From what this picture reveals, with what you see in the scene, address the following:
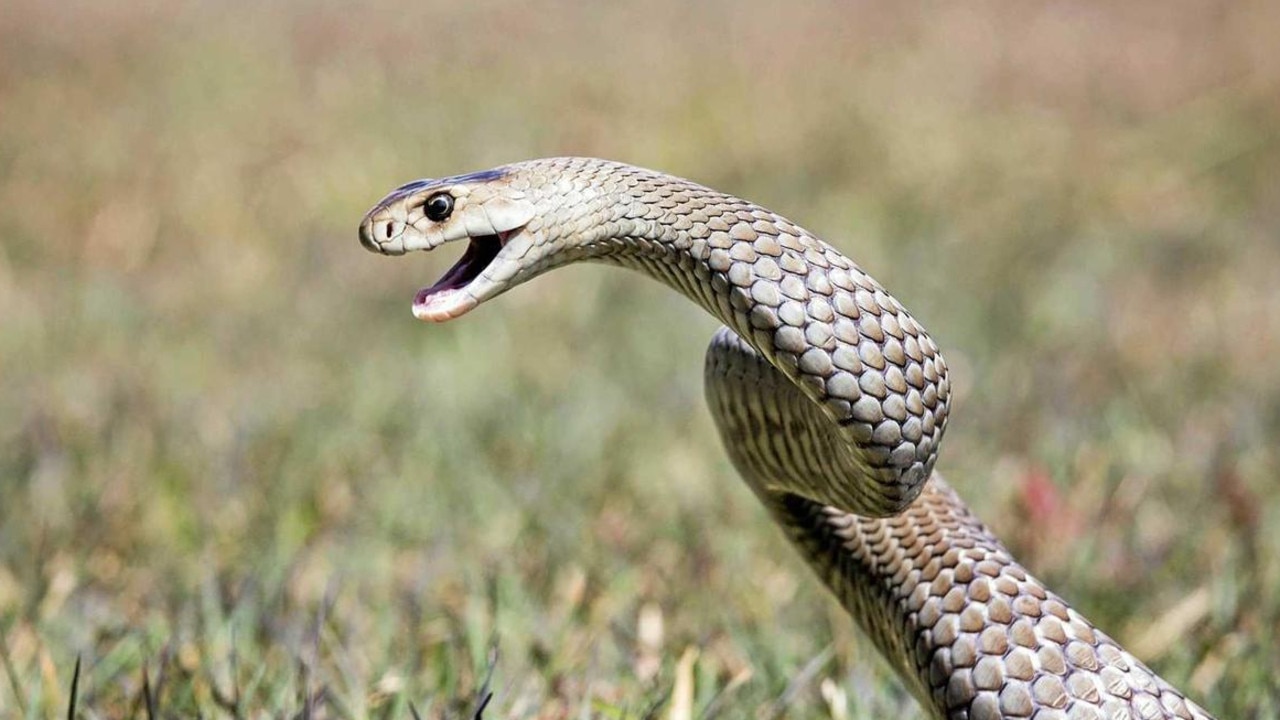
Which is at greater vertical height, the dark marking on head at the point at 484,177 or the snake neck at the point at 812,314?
the dark marking on head at the point at 484,177

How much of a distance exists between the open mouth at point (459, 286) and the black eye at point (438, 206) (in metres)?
0.05

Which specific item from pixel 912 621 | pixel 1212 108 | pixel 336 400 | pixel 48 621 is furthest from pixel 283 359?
pixel 1212 108

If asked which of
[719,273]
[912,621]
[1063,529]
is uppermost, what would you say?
[719,273]

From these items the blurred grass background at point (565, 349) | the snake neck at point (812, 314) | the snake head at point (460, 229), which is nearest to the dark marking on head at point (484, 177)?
the snake head at point (460, 229)

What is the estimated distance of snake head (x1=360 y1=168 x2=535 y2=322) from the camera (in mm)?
2047

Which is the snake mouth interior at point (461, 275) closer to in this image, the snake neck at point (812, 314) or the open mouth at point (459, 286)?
the open mouth at point (459, 286)

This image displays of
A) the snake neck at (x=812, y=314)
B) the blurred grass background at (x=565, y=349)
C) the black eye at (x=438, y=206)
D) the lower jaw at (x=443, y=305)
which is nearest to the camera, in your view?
the snake neck at (x=812, y=314)

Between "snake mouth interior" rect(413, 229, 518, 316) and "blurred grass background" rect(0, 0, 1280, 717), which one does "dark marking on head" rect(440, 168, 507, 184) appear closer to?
"snake mouth interior" rect(413, 229, 518, 316)

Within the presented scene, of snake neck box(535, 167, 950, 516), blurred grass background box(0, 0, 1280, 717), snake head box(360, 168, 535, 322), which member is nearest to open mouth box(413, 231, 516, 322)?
snake head box(360, 168, 535, 322)

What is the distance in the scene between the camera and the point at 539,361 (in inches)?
191

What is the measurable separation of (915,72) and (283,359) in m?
4.95

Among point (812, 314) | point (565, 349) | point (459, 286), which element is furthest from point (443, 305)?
point (565, 349)

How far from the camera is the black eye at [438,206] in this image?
6.97 ft

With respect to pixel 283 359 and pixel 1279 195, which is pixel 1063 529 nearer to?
pixel 283 359
